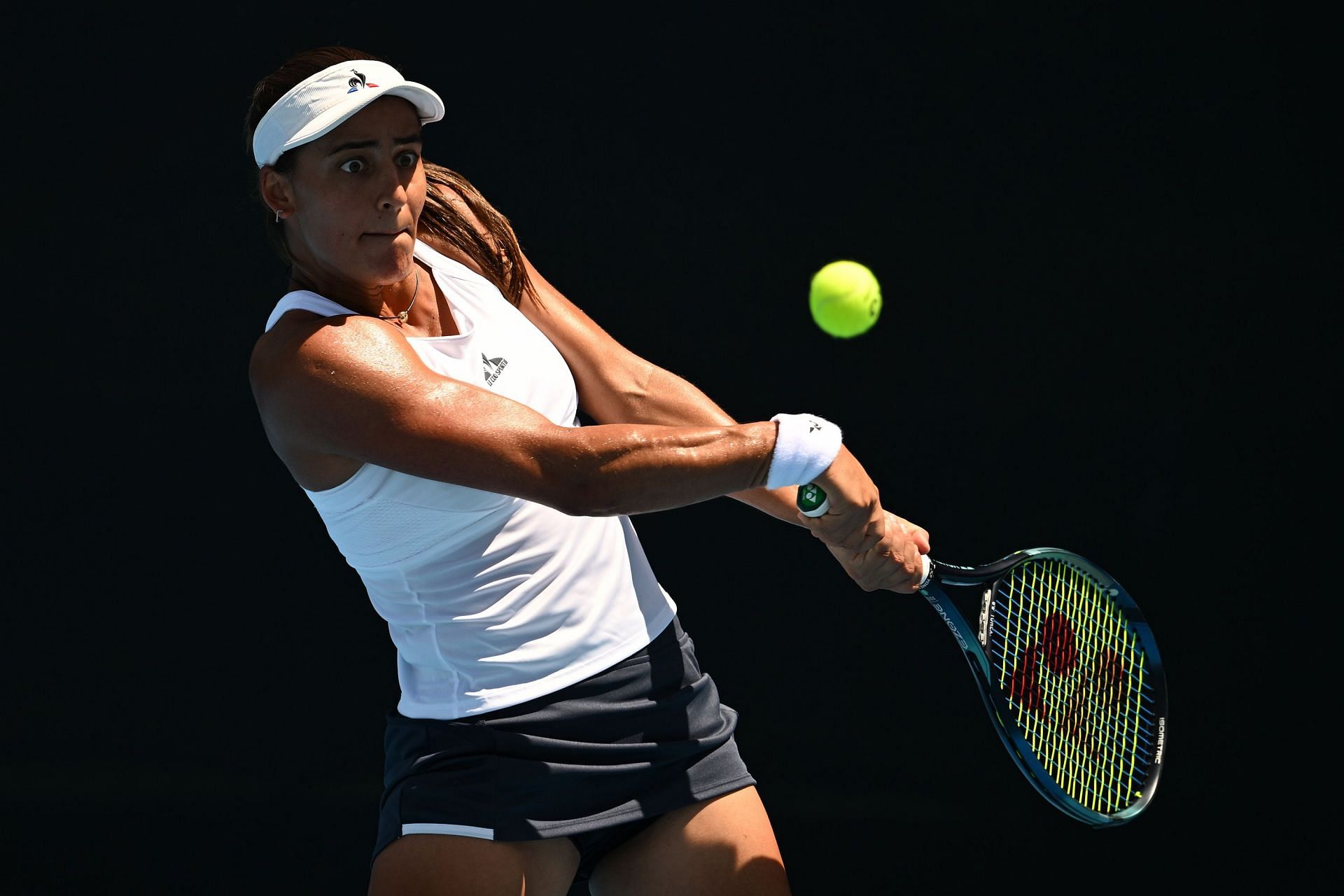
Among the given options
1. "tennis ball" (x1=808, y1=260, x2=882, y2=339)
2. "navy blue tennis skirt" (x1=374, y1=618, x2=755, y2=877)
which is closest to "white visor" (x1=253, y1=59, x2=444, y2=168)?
"navy blue tennis skirt" (x1=374, y1=618, x2=755, y2=877)

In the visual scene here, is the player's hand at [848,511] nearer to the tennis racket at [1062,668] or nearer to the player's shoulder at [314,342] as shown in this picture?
the tennis racket at [1062,668]

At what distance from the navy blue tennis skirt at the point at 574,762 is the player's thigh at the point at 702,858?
22 mm

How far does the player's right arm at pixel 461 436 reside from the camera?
1650 millimetres

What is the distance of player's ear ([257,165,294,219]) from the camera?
5.98 ft

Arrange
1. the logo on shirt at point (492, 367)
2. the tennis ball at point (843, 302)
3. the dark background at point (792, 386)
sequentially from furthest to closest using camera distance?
the dark background at point (792, 386)
the tennis ball at point (843, 302)
the logo on shirt at point (492, 367)

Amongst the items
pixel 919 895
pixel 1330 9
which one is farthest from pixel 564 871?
pixel 1330 9

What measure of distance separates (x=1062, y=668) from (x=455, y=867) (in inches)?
38.9

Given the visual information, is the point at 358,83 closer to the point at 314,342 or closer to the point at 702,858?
the point at 314,342

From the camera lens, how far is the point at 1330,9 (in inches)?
121

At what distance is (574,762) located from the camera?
74.2 inches

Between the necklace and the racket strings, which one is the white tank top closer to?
the necklace

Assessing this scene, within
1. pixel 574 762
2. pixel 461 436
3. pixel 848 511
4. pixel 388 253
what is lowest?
pixel 574 762

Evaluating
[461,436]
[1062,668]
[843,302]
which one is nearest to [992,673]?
[1062,668]

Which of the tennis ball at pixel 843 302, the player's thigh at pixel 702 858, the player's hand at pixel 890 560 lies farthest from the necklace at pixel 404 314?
the tennis ball at pixel 843 302
